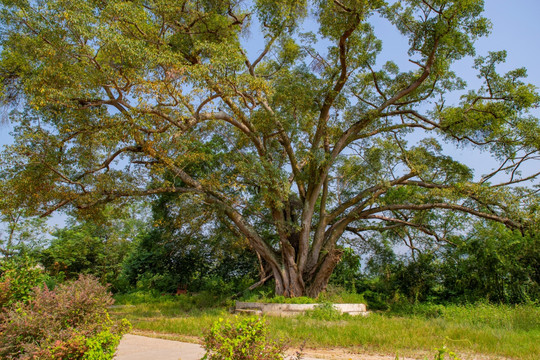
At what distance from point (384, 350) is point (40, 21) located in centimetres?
1071

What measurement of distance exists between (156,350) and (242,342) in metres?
3.13

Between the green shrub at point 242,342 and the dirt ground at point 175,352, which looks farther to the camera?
the dirt ground at point 175,352

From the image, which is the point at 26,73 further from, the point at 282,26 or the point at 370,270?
the point at 370,270

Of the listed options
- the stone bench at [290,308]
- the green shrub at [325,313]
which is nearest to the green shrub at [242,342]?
the green shrub at [325,313]

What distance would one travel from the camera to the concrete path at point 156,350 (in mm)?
4922

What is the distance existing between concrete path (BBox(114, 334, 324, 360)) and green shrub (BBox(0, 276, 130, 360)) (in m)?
0.70

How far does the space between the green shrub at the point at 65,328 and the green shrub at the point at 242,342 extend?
1.46 metres

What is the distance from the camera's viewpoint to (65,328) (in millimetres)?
4281

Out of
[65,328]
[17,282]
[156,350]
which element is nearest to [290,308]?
[156,350]

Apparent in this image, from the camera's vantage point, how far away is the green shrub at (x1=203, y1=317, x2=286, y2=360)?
119 inches

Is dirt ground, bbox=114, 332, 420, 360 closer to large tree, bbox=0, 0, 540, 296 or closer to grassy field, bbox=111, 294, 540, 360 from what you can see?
grassy field, bbox=111, 294, 540, 360

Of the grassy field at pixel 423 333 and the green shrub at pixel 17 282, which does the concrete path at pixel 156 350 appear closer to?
the grassy field at pixel 423 333

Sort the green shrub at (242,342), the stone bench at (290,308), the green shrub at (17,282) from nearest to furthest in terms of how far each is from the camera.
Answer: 1. the green shrub at (242,342)
2. the green shrub at (17,282)
3. the stone bench at (290,308)

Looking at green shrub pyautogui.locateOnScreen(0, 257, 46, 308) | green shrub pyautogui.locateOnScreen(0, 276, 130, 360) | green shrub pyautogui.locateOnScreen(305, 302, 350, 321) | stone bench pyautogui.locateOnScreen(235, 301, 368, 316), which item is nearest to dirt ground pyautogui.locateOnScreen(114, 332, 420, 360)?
green shrub pyautogui.locateOnScreen(0, 276, 130, 360)
